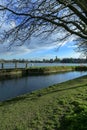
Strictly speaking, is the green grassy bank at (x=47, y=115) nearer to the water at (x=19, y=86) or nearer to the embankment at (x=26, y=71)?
the water at (x=19, y=86)

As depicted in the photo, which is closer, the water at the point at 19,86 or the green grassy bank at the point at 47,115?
the green grassy bank at the point at 47,115

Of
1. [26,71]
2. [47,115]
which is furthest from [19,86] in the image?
[26,71]

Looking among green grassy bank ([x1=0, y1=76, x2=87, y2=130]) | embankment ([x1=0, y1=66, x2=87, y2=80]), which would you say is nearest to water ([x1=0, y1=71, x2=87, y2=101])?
embankment ([x1=0, y1=66, x2=87, y2=80])

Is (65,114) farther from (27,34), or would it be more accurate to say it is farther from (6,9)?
(6,9)

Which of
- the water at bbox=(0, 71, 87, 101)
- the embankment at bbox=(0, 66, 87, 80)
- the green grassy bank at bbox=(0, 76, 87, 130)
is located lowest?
the embankment at bbox=(0, 66, 87, 80)

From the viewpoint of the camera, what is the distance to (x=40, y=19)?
30.9 feet

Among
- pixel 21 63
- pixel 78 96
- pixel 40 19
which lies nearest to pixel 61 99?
pixel 78 96

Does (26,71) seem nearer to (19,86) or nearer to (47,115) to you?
(19,86)

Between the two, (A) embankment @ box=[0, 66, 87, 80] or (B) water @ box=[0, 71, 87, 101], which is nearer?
(B) water @ box=[0, 71, 87, 101]

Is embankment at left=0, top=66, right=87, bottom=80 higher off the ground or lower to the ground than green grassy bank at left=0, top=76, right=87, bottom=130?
lower

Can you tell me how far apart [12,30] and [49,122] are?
11.5 ft

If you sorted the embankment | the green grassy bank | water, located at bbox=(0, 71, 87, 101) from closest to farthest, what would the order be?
the green grassy bank
water, located at bbox=(0, 71, 87, 101)
the embankment

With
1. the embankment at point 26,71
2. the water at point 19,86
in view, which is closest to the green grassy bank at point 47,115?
the water at point 19,86

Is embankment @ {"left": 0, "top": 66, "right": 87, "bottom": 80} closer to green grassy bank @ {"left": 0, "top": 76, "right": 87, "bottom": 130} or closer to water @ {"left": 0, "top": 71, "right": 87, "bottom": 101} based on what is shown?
water @ {"left": 0, "top": 71, "right": 87, "bottom": 101}
